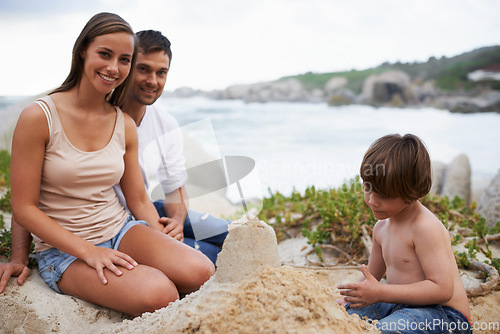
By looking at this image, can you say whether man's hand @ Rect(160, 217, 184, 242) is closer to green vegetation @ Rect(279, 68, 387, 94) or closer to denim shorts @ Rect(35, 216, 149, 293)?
denim shorts @ Rect(35, 216, 149, 293)

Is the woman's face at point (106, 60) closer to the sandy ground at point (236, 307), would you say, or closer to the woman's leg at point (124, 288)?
the woman's leg at point (124, 288)

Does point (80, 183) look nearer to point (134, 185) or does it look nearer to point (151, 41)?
point (134, 185)

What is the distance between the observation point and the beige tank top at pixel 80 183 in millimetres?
2006

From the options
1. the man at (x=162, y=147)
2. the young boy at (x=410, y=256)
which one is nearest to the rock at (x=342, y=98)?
the man at (x=162, y=147)

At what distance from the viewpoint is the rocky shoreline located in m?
11.7

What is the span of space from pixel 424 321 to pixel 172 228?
1511 millimetres

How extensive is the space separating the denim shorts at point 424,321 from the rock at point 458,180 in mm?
4191

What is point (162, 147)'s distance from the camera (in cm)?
284

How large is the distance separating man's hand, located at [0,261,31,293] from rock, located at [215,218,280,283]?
115 cm

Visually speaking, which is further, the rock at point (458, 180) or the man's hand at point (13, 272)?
the rock at point (458, 180)

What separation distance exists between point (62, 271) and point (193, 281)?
2.19 ft

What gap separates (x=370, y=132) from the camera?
12766 millimetres

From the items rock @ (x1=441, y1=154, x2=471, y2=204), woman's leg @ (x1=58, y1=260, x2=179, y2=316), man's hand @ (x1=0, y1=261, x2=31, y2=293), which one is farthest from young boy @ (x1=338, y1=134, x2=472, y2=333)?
rock @ (x1=441, y1=154, x2=471, y2=204)

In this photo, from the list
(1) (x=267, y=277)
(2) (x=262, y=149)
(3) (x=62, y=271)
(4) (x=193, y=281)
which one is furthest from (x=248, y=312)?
(2) (x=262, y=149)
